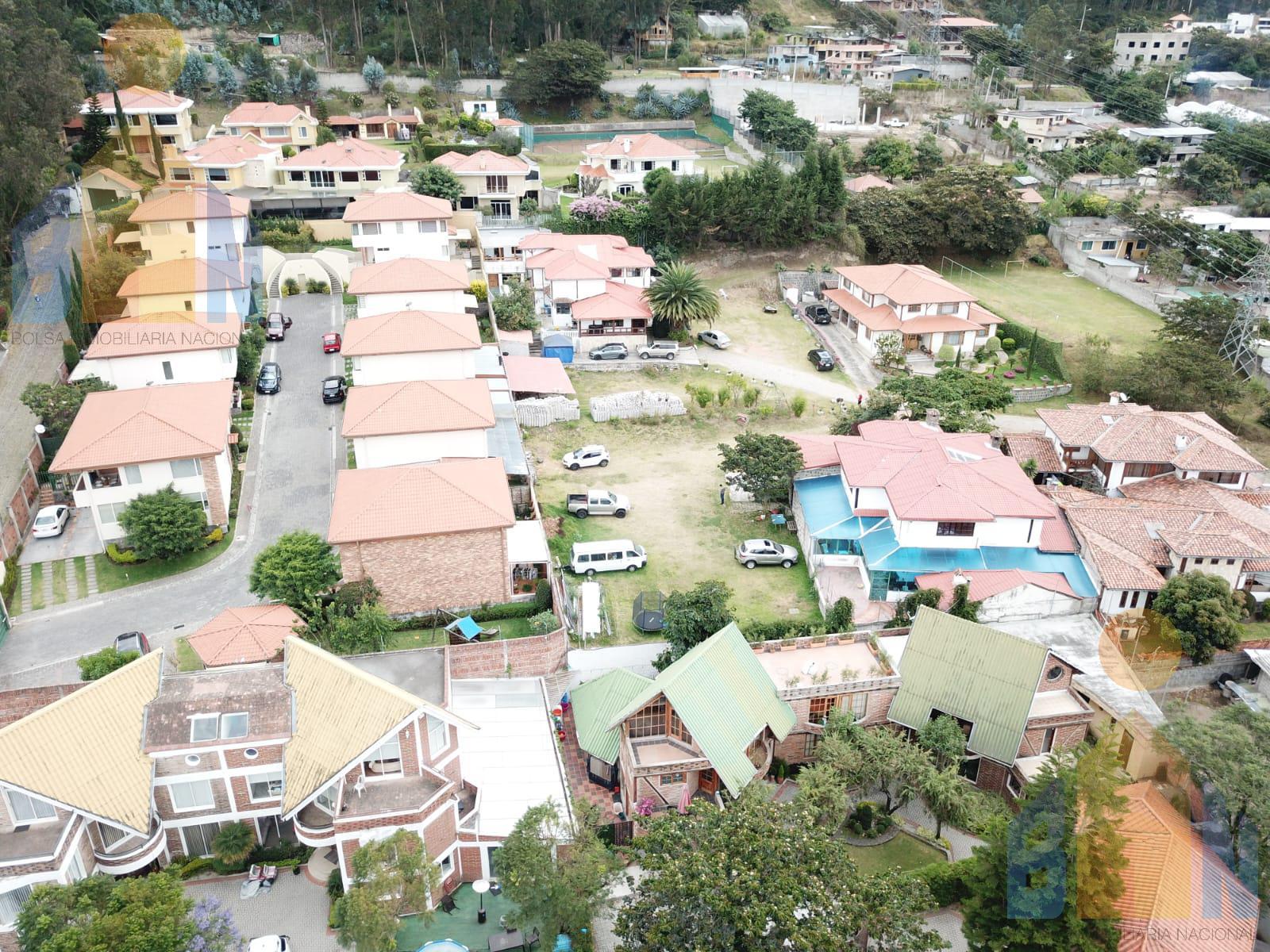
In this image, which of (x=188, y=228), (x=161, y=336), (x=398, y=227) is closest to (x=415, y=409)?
(x=161, y=336)

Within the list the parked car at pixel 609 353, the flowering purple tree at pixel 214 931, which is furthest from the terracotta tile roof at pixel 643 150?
the flowering purple tree at pixel 214 931

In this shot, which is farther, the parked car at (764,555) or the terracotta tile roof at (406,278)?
the terracotta tile roof at (406,278)

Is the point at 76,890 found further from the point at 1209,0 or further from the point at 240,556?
the point at 1209,0

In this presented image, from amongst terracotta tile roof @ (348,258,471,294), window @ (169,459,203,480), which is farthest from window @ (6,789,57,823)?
terracotta tile roof @ (348,258,471,294)

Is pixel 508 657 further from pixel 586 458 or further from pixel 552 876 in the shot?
pixel 586 458

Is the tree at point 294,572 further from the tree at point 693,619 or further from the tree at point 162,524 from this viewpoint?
the tree at point 693,619

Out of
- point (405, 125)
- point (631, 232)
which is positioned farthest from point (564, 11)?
point (631, 232)
